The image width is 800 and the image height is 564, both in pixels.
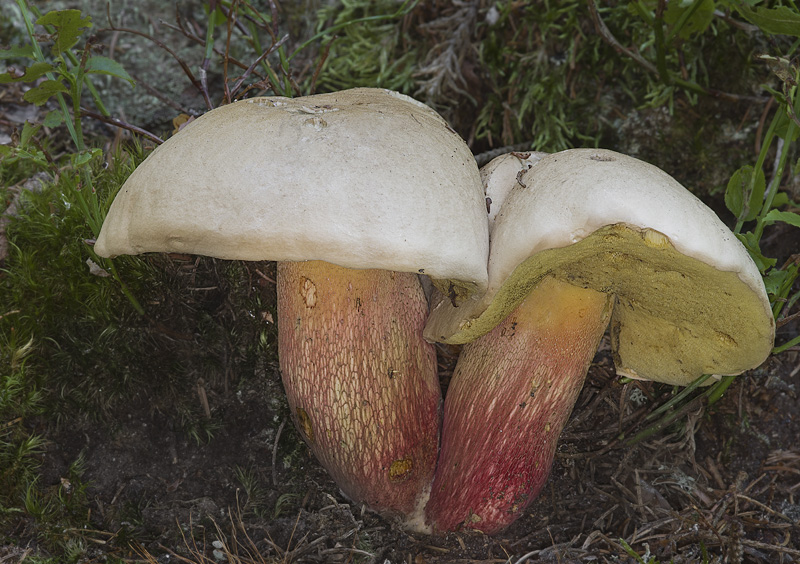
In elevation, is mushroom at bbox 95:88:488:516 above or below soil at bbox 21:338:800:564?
above

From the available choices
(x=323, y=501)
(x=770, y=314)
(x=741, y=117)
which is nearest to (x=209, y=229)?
(x=323, y=501)

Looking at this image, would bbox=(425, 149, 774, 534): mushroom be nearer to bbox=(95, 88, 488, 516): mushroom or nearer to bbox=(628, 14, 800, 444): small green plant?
bbox=(95, 88, 488, 516): mushroom

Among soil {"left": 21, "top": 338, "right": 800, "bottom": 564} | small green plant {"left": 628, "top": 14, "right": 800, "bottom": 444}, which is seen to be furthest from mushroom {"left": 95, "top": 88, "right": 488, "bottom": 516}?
small green plant {"left": 628, "top": 14, "right": 800, "bottom": 444}

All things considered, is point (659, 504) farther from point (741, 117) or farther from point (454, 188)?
point (741, 117)

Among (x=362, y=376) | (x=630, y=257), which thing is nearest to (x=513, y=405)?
(x=362, y=376)

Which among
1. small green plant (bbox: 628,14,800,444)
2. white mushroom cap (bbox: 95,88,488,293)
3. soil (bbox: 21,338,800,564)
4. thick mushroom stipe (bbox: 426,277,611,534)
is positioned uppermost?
white mushroom cap (bbox: 95,88,488,293)

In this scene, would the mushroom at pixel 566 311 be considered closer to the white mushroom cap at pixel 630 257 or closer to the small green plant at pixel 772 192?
the white mushroom cap at pixel 630 257
